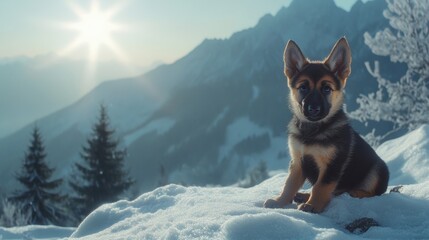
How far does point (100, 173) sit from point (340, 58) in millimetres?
28256

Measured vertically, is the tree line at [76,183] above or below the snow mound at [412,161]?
above

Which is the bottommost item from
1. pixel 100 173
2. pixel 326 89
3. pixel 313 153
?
pixel 313 153

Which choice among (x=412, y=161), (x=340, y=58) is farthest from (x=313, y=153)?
(x=412, y=161)

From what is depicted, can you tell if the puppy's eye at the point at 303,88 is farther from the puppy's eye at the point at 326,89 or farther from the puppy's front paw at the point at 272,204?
the puppy's front paw at the point at 272,204

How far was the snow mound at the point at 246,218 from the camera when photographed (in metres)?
4.25

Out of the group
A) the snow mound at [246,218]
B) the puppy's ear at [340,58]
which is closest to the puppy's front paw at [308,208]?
the snow mound at [246,218]

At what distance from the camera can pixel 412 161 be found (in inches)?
350

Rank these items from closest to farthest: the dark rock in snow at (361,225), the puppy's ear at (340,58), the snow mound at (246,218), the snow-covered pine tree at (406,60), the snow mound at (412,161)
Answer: the snow mound at (246,218) < the dark rock in snow at (361,225) < the puppy's ear at (340,58) < the snow mound at (412,161) < the snow-covered pine tree at (406,60)

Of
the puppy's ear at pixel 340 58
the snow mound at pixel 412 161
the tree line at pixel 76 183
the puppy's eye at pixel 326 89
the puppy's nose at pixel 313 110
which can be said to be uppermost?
the tree line at pixel 76 183

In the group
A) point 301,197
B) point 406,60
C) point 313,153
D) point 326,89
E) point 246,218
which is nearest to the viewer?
point 246,218

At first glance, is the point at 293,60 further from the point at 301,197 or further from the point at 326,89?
the point at 301,197

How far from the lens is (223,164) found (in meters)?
188

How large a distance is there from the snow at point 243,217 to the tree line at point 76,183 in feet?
80.0

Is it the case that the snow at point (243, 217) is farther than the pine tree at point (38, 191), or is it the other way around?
the pine tree at point (38, 191)
